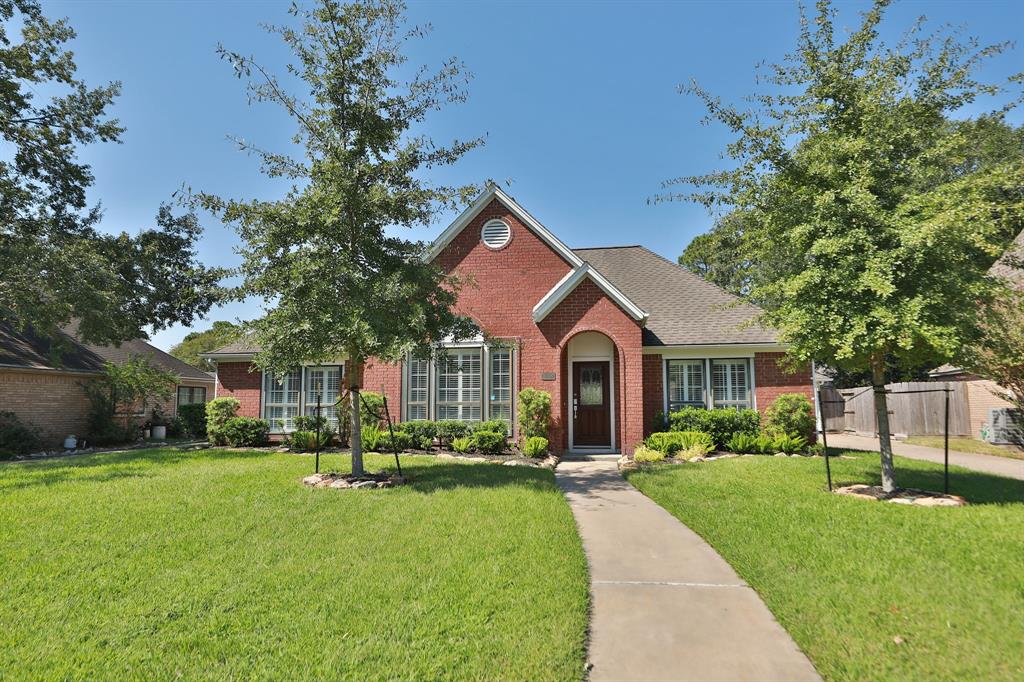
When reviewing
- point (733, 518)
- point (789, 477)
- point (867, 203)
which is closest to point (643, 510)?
point (733, 518)

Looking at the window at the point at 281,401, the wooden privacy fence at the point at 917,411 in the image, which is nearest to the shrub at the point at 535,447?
the window at the point at 281,401

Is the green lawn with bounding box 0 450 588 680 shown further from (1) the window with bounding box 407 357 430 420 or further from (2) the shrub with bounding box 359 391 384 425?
(1) the window with bounding box 407 357 430 420

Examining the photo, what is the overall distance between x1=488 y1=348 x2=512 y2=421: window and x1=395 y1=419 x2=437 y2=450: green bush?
5.34 feet

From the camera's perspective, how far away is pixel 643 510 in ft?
26.6

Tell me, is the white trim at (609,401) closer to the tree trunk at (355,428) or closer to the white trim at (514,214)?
the white trim at (514,214)

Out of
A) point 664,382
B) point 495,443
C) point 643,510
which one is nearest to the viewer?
point 643,510

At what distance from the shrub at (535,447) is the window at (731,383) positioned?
5070mm

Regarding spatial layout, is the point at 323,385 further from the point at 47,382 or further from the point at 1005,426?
the point at 1005,426

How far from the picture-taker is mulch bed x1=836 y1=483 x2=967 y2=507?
776cm

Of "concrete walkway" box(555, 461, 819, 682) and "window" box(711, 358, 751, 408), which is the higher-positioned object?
"window" box(711, 358, 751, 408)

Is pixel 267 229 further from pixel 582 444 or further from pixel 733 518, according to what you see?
pixel 582 444

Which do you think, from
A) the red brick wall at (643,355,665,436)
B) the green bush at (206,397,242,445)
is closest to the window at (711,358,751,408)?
the red brick wall at (643,355,665,436)

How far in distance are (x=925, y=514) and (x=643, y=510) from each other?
3638 millimetres

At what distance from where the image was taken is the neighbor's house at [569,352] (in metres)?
14.1
